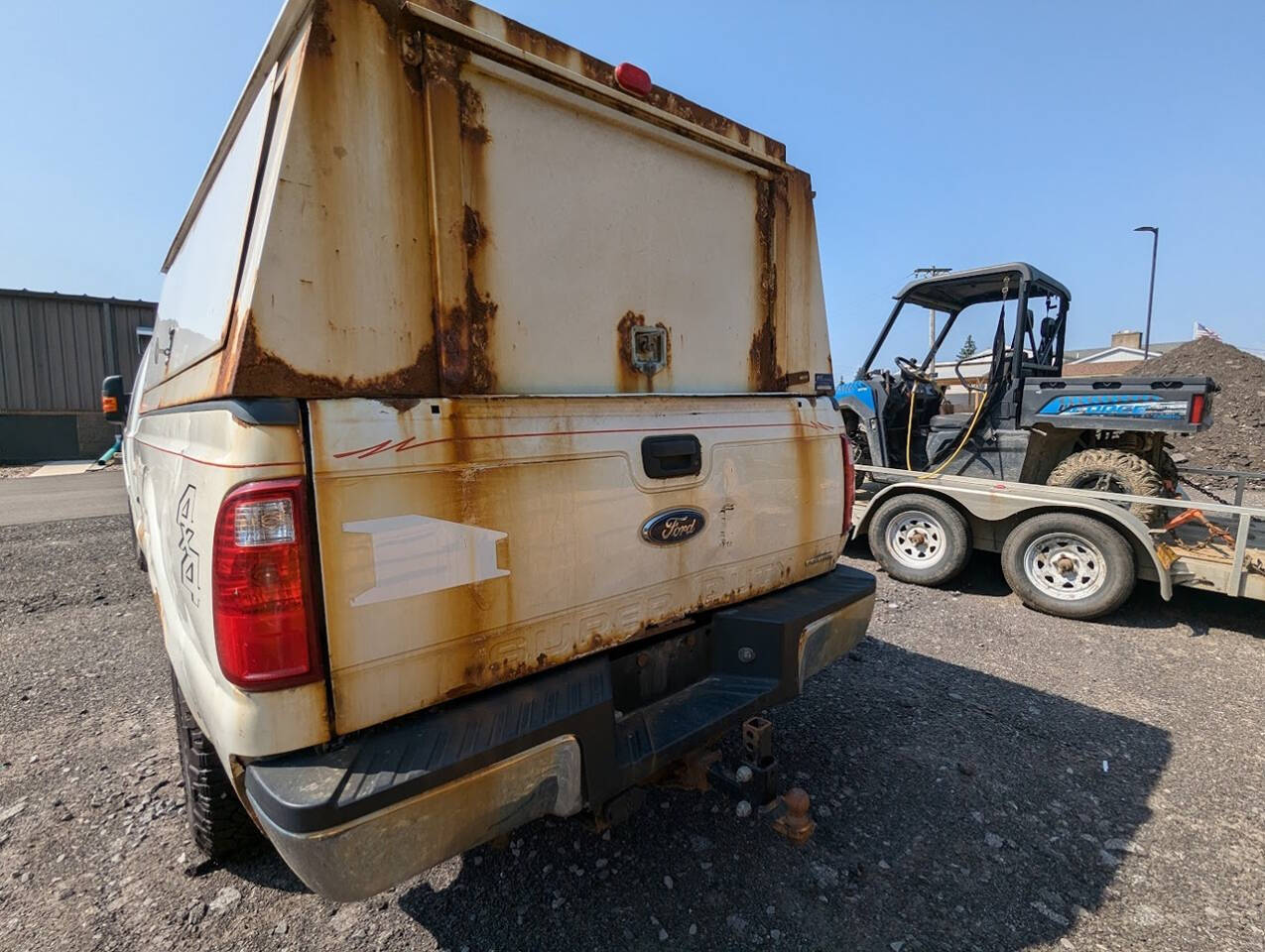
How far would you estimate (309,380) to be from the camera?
1578mm

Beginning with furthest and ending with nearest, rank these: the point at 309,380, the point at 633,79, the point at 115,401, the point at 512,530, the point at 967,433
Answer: the point at 967,433 < the point at 115,401 < the point at 633,79 < the point at 512,530 < the point at 309,380

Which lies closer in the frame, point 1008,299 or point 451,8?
point 451,8

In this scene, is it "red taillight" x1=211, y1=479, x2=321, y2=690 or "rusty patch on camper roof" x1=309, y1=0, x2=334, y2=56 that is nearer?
"red taillight" x1=211, y1=479, x2=321, y2=690

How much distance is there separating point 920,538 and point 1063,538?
44.0 inches

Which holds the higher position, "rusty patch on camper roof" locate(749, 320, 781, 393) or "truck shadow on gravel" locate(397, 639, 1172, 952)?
"rusty patch on camper roof" locate(749, 320, 781, 393)

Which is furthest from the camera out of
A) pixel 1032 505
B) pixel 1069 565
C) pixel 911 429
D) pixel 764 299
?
pixel 911 429

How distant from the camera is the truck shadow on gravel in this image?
2107 mm

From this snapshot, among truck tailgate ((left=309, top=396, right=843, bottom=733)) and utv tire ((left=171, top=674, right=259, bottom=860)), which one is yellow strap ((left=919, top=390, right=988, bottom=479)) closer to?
truck tailgate ((left=309, top=396, right=843, bottom=733))

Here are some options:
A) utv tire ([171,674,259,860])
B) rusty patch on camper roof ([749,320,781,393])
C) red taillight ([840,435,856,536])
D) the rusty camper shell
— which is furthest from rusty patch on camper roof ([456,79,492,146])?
utv tire ([171,674,259,860])

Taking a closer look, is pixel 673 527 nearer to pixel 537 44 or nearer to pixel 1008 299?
pixel 537 44

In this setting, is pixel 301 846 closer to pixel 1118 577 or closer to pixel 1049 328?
pixel 1118 577

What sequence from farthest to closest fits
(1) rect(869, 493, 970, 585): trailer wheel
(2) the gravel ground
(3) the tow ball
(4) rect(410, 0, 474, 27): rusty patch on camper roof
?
(1) rect(869, 493, 970, 585): trailer wheel → (3) the tow ball → (2) the gravel ground → (4) rect(410, 0, 474, 27): rusty patch on camper roof

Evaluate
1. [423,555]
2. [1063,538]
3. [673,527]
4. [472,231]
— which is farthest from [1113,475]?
[423,555]

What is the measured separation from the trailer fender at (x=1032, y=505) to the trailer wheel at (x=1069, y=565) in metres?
0.07
